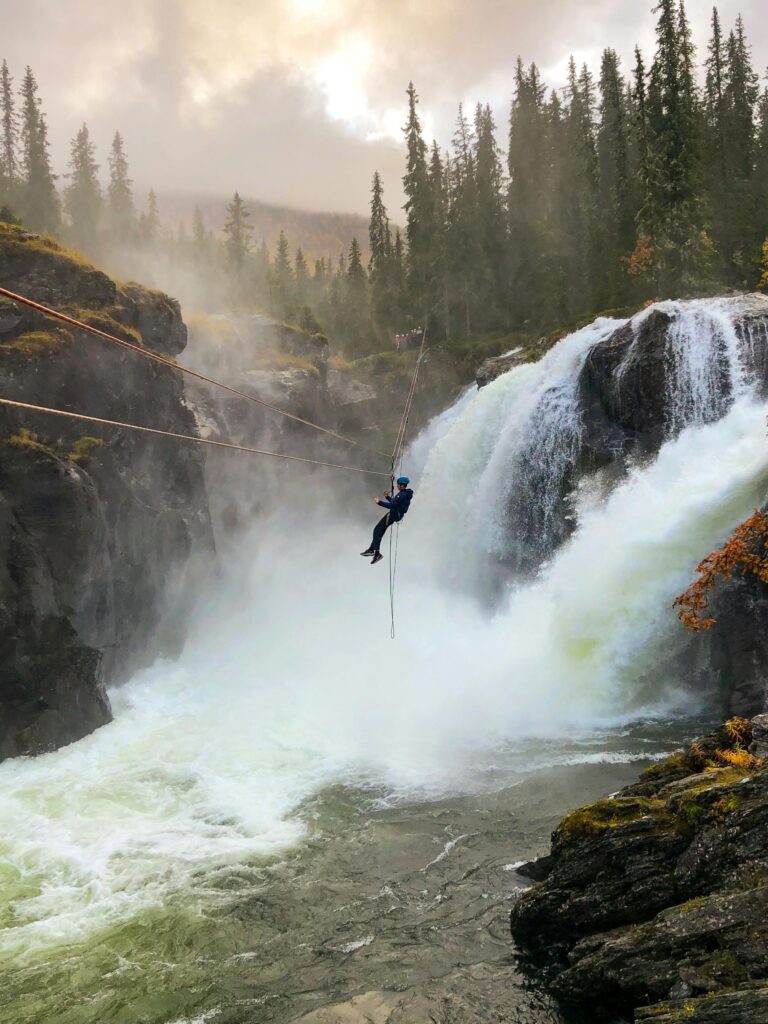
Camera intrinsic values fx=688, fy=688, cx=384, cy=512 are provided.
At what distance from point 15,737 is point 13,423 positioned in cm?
892

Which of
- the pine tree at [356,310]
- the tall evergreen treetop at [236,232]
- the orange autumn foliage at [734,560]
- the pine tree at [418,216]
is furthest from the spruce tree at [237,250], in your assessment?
the orange autumn foliage at [734,560]

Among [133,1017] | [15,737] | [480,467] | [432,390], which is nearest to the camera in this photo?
[133,1017]

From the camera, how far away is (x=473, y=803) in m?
14.7

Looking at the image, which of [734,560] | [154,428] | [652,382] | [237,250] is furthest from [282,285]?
[734,560]

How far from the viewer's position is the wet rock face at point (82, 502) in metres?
19.5

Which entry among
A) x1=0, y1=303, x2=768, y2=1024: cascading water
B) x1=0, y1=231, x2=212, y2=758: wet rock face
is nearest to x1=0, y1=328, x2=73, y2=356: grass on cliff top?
x1=0, y1=231, x2=212, y2=758: wet rock face

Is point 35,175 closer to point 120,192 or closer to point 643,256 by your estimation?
point 120,192

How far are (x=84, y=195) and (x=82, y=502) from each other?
7623 centimetres

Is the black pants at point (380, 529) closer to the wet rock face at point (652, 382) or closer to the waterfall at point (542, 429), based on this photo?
the waterfall at point (542, 429)

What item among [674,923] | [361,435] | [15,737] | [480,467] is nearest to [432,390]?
[361,435]

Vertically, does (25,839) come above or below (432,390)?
below

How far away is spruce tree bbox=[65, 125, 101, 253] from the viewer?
79.3 meters

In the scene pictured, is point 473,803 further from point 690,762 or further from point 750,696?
point 750,696

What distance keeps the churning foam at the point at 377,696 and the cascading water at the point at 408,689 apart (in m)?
0.07
